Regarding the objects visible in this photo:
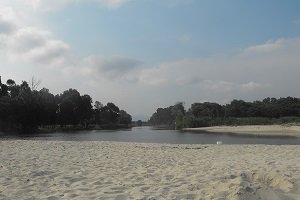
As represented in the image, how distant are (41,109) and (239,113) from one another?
281ft

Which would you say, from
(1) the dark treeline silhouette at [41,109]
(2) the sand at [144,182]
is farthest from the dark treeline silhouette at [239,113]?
(2) the sand at [144,182]

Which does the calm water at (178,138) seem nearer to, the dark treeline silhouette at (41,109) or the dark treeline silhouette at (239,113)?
the dark treeline silhouette at (41,109)

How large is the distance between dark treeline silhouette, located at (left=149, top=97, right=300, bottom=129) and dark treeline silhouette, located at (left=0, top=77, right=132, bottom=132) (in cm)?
3308

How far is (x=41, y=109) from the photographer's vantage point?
92875 mm

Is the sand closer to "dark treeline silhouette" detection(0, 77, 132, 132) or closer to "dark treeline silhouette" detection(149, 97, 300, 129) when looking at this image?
"dark treeline silhouette" detection(0, 77, 132, 132)

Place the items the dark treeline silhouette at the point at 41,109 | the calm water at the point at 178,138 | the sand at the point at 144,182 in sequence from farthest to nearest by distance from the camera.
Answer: the dark treeline silhouette at the point at 41,109 → the calm water at the point at 178,138 → the sand at the point at 144,182

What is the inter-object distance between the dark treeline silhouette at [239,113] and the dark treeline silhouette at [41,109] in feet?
109

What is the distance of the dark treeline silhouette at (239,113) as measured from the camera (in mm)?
123363

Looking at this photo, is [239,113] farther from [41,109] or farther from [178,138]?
[178,138]

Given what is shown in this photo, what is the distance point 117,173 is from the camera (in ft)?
36.4

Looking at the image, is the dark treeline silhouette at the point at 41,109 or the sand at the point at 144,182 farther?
the dark treeline silhouette at the point at 41,109

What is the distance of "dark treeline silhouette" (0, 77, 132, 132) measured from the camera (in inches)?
3263

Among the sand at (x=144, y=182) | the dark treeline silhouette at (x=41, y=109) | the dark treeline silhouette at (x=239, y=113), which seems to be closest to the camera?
the sand at (x=144, y=182)

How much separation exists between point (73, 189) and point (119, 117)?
172 meters
